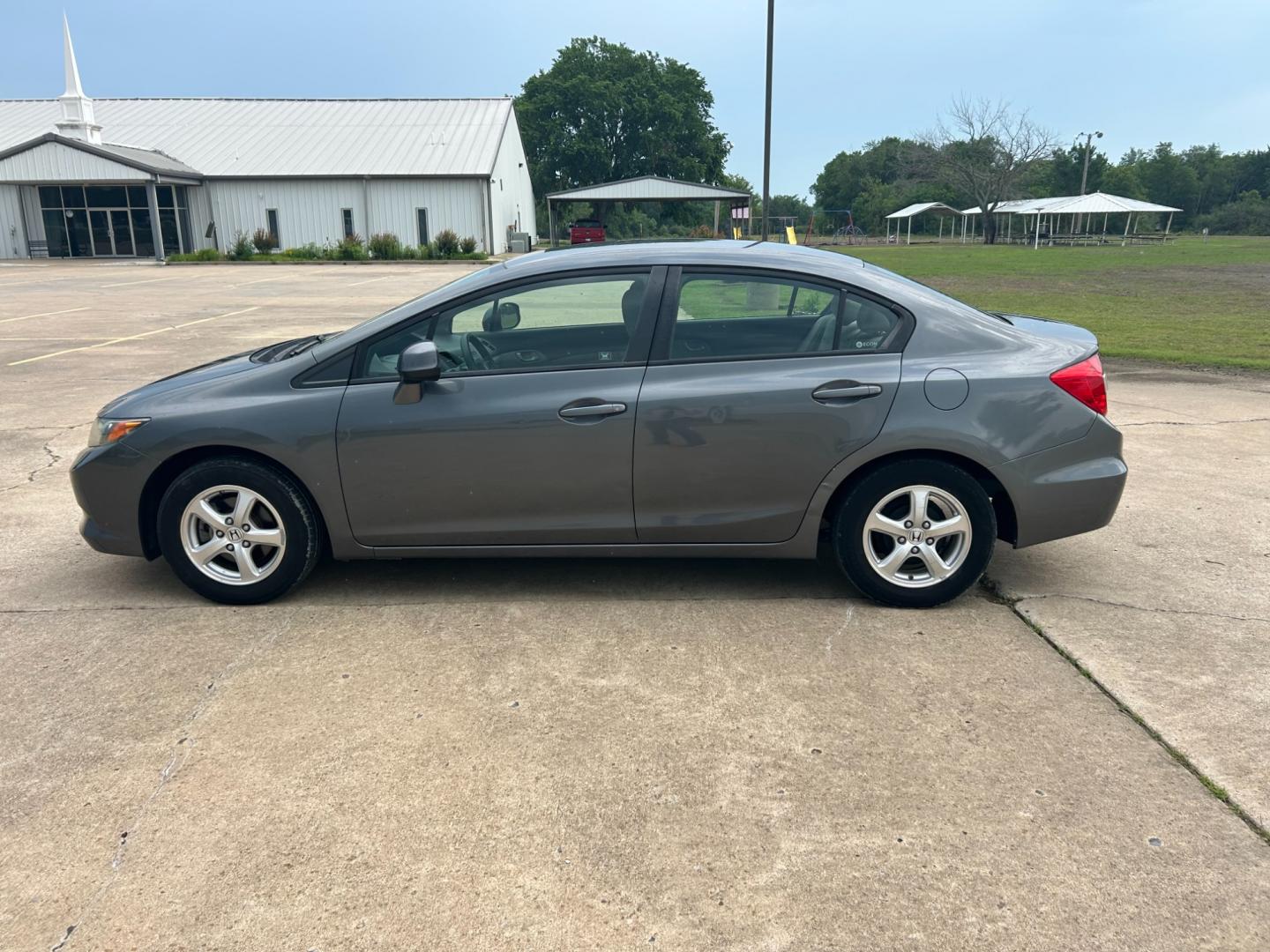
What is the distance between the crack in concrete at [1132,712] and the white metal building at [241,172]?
4194 cm

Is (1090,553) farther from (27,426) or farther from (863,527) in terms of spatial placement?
(27,426)

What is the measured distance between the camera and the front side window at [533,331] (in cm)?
432

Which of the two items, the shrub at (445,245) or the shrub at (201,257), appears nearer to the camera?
the shrub at (201,257)

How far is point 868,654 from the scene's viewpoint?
3930 mm

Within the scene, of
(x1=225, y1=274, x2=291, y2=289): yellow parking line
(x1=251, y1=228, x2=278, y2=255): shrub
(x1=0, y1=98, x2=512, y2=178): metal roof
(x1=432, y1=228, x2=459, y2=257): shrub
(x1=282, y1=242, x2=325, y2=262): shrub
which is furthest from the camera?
(x1=0, y1=98, x2=512, y2=178): metal roof

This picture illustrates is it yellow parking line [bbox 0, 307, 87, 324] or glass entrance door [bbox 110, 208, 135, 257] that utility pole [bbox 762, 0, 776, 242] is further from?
glass entrance door [bbox 110, 208, 135, 257]

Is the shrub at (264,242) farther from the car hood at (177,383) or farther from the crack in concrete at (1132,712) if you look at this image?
the crack in concrete at (1132,712)

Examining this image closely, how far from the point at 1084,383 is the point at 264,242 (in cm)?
4146

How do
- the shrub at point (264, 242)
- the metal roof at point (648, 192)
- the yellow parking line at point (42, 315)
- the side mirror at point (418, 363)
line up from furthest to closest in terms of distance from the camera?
the metal roof at point (648, 192), the shrub at point (264, 242), the yellow parking line at point (42, 315), the side mirror at point (418, 363)

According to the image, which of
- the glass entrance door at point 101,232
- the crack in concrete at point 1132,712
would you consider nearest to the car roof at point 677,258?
the crack in concrete at point 1132,712

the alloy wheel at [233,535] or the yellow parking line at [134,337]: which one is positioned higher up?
the alloy wheel at [233,535]

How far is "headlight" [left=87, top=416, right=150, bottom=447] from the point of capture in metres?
4.36

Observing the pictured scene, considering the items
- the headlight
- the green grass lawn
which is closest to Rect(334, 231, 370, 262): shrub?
the green grass lawn

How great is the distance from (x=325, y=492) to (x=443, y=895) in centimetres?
217
